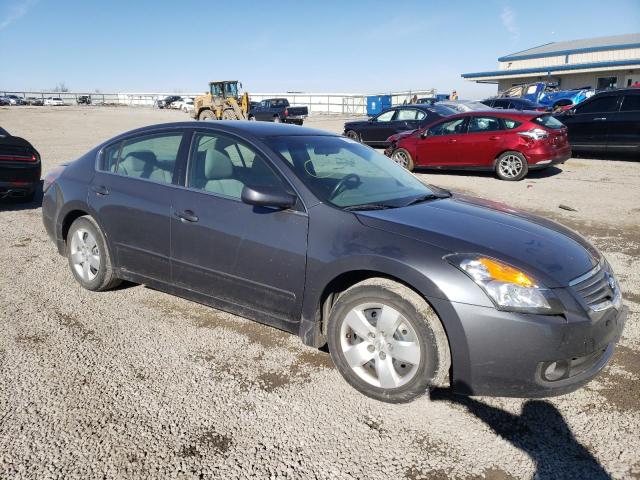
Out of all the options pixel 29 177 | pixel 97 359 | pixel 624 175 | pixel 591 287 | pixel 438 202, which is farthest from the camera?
pixel 624 175

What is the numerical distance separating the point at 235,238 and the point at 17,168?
19.7 feet

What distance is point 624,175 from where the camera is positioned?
11.1 metres

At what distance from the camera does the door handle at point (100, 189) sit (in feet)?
13.9

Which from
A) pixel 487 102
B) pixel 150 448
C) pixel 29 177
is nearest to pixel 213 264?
pixel 150 448

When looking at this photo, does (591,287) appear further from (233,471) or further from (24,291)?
(24,291)

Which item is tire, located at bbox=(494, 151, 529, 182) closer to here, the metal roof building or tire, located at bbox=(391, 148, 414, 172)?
tire, located at bbox=(391, 148, 414, 172)

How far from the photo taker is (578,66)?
43.1 metres

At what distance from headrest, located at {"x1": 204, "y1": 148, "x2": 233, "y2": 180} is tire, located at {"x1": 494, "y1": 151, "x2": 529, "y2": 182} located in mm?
8377

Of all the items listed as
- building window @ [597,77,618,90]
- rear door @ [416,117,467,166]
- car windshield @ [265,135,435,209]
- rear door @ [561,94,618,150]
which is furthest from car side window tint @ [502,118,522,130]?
building window @ [597,77,618,90]

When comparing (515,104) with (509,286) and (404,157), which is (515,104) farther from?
(509,286)

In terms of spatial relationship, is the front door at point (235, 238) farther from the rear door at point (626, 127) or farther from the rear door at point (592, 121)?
the rear door at point (592, 121)

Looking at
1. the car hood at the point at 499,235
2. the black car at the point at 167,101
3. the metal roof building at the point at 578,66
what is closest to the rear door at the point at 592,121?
the car hood at the point at 499,235

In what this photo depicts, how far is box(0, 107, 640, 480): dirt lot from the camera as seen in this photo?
2.40 metres

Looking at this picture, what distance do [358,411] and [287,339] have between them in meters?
1.01
